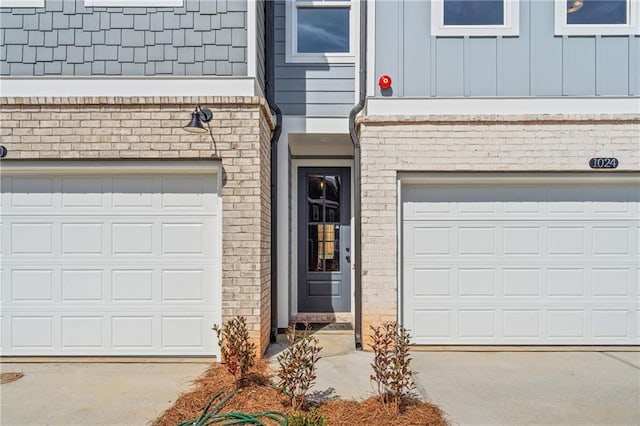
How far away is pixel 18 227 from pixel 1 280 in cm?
67

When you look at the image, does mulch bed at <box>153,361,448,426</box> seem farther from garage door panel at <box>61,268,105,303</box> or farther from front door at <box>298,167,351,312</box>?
front door at <box>298,167,351,312</box>

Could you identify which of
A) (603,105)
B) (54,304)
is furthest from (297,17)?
(54,304)

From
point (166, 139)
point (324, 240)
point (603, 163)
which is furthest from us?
point (324, 240)

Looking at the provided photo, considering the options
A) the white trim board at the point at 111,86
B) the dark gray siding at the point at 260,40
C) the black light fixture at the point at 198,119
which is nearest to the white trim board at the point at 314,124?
the dark gray siding at the point at 260,40

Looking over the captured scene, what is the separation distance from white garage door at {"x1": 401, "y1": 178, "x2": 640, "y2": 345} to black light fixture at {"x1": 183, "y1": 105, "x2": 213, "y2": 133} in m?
2.73

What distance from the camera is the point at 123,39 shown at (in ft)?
15.4

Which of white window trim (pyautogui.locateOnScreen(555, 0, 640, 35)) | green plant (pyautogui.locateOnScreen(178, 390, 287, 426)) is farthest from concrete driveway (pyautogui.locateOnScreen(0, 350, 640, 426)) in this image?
white window trim (pyautogui.locateOnScreen(555, 0, 640, 35))

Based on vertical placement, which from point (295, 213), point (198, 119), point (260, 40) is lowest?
point (295, 213)

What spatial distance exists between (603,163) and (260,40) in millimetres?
4686

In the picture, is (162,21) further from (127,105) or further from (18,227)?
(18,227)

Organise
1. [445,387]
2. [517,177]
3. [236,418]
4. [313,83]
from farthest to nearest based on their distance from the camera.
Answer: [313,83], [517,177], [445,387], [236,418]

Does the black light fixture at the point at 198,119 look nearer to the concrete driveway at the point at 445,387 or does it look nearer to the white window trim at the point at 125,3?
the white window trim at the point at 125,3

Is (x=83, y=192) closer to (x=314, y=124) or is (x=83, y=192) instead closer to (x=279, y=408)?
(x=314, y=124)

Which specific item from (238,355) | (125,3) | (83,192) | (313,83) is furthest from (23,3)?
(238,355)
